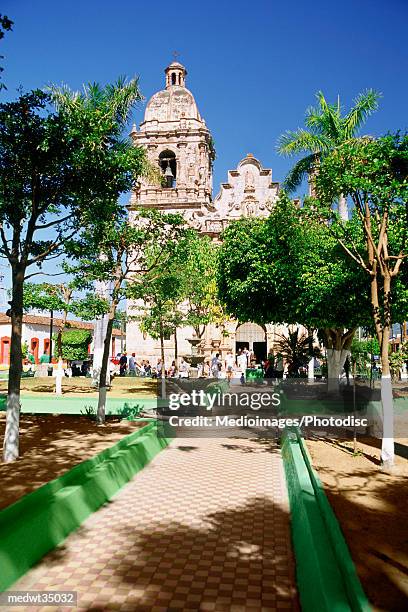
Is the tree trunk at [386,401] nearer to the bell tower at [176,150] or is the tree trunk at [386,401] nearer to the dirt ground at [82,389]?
the dirt ground at [82,389]

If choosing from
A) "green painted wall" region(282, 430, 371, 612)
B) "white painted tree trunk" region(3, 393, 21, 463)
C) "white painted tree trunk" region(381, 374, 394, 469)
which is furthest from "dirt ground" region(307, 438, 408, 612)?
"white painted tree trunk" region(3, 393, 21, 463)

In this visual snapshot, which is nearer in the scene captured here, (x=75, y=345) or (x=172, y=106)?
(x=75, y=345)

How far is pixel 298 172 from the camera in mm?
20688

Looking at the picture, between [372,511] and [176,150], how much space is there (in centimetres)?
3155

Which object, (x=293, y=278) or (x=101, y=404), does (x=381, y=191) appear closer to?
(x=293, y=278)

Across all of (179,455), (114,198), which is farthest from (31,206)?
(179,455)

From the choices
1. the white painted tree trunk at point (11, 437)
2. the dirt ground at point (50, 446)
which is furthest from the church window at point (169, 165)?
the white painted tree trunk at point (11, 437)

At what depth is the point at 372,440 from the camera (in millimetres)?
11508

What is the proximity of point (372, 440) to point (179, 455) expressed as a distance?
164 inches

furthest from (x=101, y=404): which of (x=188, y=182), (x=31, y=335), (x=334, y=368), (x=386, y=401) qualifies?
(x=31, y=335)

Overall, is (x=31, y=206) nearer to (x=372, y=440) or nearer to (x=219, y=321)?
(x=372, y=440)

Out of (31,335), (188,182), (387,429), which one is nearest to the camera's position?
(387,429)

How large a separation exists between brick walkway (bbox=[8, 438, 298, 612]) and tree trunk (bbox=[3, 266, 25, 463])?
2.10 metres

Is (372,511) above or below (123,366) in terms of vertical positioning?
below
